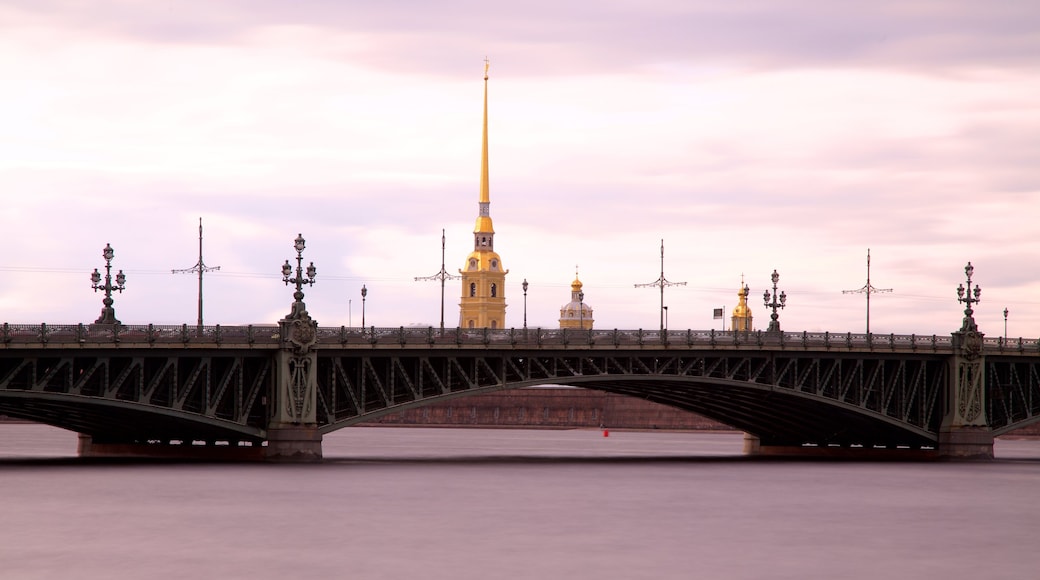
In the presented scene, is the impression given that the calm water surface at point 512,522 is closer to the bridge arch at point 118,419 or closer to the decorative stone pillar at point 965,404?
the bridge arch at point 118,419

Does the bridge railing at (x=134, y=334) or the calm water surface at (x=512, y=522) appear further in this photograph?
the bridge railing at (x=134, y=334)

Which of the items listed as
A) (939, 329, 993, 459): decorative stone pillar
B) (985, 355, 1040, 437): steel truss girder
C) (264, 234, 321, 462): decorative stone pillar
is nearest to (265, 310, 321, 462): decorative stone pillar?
(264, 234, 321, 462): decorative stone pillar

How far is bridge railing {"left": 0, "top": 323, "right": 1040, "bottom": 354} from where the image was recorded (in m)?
82.2

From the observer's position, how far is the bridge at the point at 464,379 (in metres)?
84.6

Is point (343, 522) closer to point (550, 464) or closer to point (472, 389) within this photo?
point (472, 389)

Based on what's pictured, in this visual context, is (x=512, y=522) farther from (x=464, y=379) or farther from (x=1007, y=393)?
(x=1007, y=393)

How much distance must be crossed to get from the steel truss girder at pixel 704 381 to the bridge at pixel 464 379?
5.4 inches

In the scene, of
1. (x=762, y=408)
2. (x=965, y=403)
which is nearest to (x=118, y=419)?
(x=762, y=408)

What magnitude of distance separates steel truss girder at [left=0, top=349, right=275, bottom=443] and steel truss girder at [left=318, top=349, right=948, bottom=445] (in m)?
4.49

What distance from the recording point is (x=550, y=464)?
105 metres

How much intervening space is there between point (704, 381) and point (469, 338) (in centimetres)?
1425

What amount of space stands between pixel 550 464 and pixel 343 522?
43138mm

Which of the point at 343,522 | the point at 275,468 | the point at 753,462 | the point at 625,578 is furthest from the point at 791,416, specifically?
the point at 625,578

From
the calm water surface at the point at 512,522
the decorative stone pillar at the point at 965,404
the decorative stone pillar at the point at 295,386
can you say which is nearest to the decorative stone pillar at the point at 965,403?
the decorative stone pillar at the point at 965,404
